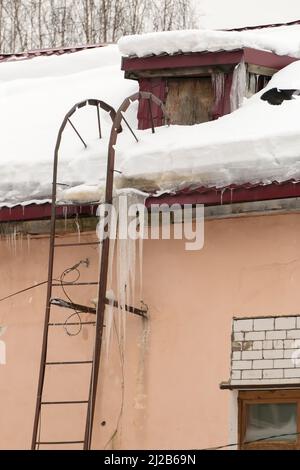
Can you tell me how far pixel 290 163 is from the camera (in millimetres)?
13102

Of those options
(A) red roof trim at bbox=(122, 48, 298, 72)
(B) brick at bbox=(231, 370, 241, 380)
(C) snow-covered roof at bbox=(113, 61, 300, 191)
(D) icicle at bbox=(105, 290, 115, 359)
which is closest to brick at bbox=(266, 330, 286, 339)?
(B) brick at bbox=(231, 370, 241, 380)

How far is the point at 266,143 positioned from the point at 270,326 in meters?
1.58

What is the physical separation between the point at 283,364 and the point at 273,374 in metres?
0.12

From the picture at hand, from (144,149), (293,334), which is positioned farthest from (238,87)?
(293,334)

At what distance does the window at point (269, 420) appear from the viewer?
12.9m

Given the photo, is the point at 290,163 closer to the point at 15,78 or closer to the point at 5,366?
the point at 5,366

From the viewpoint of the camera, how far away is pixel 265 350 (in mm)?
13086

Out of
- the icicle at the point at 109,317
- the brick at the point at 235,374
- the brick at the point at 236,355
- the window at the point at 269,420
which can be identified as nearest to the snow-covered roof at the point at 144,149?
the icicle at the point at 109,317

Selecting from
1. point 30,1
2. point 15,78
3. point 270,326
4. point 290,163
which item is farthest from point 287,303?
point 30,1

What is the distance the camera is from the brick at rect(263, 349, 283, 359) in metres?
13.0

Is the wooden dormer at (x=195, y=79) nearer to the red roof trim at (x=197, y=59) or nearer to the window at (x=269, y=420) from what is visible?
the red roof trim at (x=197, y=59)

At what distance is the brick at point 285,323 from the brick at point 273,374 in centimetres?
36

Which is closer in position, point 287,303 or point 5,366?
point 287,303

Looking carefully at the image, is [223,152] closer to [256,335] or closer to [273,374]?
[256,335]
